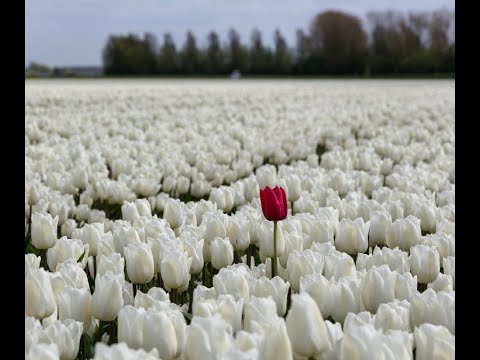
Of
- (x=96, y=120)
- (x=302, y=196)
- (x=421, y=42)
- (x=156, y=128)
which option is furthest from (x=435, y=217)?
(x=421, y=42)

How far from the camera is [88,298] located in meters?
2.38

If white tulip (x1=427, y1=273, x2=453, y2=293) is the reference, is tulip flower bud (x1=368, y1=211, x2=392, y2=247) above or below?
above

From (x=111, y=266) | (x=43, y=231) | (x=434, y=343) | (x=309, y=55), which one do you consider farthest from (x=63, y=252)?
(x=309, y=55)

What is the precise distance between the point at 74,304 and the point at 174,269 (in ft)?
1.44

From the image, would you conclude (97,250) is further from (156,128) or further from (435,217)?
(156,128)

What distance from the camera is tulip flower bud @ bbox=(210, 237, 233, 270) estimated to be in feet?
10.1

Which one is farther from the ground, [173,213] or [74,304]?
[173,213]

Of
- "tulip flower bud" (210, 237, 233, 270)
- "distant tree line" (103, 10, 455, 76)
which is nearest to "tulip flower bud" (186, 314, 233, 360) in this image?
"tulip flower bud" (210, 237, 233, 270)

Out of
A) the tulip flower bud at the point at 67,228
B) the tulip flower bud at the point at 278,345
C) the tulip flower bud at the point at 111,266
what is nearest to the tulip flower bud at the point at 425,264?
the tulip flower bud at the point at 111,266

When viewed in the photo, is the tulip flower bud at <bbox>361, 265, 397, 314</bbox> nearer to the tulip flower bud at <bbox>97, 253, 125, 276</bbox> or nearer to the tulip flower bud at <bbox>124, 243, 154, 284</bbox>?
the tulip flower bud at <bbox>124, 243, 154, 284</bbox>

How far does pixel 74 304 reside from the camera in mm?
2344

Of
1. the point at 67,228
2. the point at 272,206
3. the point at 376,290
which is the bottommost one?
the point at 67,228

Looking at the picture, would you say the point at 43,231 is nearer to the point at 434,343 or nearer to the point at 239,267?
the point at 239,267

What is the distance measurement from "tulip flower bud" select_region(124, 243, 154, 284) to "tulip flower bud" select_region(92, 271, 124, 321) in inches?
15.2
